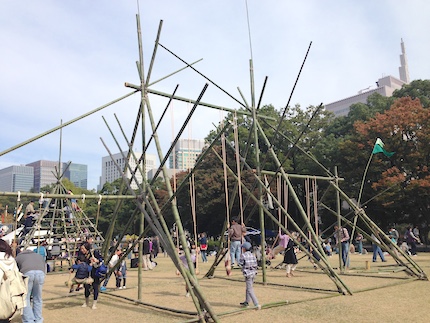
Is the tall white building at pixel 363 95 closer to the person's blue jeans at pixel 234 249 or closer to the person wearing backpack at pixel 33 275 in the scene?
the person's blue jeans at pixel 234 249

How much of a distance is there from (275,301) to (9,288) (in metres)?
6.17

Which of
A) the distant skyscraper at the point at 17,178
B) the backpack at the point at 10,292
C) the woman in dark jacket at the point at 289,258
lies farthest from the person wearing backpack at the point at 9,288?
the distant skyscraper at the point at 17,178

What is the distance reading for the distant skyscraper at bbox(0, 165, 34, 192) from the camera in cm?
16988

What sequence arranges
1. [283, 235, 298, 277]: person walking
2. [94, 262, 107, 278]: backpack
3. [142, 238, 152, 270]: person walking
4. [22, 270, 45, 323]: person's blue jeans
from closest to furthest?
[22, 270, 45, 323]: person's blue jeans < [94, 262, 107, 278]: backpack < [283, 235, 298, 277]: person walking < [142, 238, 152, 270]: person walking

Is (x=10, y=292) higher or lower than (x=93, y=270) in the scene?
higher

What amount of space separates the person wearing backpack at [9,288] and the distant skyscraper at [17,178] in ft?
586

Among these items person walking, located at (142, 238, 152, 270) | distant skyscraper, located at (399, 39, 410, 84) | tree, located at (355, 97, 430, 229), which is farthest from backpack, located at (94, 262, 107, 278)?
distant skyscraper, located at (399, 39, 410, 84)

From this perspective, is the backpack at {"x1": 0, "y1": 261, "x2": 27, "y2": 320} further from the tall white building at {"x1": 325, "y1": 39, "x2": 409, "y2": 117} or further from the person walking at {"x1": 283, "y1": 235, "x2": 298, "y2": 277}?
the tall white building at {"x1": 325, "y1": 39, "x2": 409, "y2": 117}

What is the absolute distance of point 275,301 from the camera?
388 inches

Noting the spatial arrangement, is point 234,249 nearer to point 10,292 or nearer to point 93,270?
point 93,270

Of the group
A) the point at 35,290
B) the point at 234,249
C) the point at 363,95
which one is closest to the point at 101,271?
the point at 35,290

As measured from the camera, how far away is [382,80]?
110m

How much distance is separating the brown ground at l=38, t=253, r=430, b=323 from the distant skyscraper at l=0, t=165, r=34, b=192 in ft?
570

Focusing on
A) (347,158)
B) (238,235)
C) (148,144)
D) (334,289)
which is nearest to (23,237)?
(238,235)
